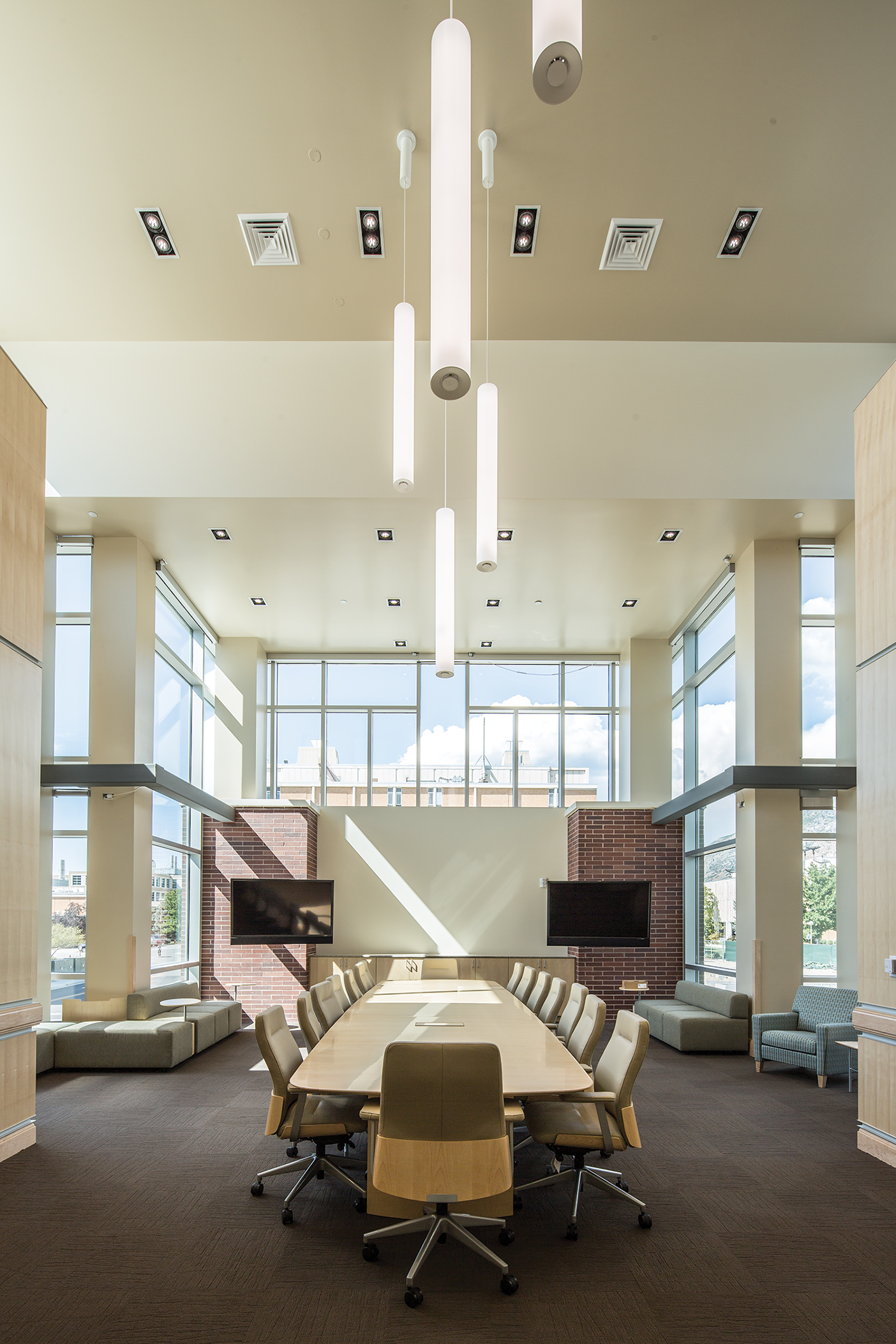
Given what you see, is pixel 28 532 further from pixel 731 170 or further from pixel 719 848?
pixel 719 848

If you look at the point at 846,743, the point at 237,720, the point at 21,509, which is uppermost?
the point at 21,509

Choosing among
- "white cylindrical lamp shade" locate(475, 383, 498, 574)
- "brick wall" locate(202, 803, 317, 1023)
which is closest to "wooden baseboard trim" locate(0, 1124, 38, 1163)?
"white cylindrical lamp shade" locate(475, 383, 498, 574)

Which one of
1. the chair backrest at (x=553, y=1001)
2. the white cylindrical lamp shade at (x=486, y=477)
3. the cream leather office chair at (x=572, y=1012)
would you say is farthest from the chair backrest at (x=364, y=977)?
the white cylindrical lamp shade at (x=486, y=477)

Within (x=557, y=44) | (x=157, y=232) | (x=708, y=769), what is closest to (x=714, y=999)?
(x=708, y=769)

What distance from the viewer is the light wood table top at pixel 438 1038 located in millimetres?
4215

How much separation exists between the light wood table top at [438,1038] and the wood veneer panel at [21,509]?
9.38 ft

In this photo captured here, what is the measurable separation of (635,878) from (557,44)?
35.9ft

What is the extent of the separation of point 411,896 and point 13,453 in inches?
351

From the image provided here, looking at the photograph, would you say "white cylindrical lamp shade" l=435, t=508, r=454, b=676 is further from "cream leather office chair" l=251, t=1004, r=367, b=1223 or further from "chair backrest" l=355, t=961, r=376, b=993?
"chair backrest" l=355, t=961, r=376, b=993

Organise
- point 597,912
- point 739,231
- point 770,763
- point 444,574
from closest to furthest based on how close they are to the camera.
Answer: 1. point 739,231
2. point 444,574
3. point 770,763
4. point 597,912

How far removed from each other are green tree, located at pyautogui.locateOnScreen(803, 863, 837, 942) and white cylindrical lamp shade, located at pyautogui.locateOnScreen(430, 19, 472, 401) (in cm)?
733

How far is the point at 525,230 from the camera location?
516 centimetres

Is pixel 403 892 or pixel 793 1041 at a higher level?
pixel 403 892

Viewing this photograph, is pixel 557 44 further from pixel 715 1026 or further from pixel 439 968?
pixel 439 968
